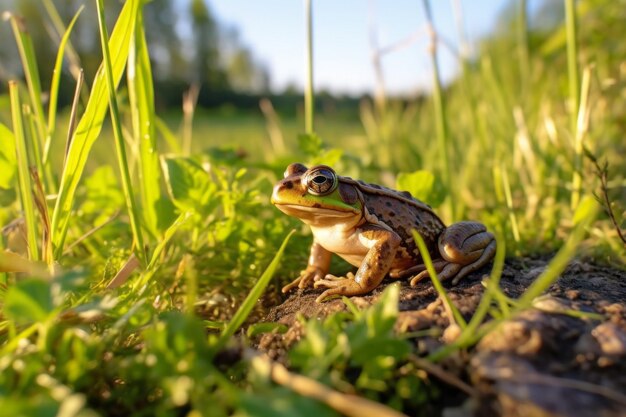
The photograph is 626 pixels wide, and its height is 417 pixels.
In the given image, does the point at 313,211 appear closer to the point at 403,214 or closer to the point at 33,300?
the point at 403,214

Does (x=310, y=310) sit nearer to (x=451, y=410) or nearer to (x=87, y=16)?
(x=451, y=410)

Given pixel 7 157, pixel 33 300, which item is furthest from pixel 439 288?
pixel 7 157

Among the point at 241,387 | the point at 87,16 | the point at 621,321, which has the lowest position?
the point at 241,387

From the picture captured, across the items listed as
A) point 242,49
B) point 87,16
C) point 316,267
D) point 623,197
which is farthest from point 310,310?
point 242,49

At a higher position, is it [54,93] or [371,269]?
[54,93]

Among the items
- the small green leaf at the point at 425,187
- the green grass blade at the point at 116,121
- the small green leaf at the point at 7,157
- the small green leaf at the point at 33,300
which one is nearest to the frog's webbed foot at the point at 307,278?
the green grass blade at the point at 116,121

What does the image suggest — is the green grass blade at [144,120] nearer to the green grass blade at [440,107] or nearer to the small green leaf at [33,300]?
the small green leaf at [33,300]
